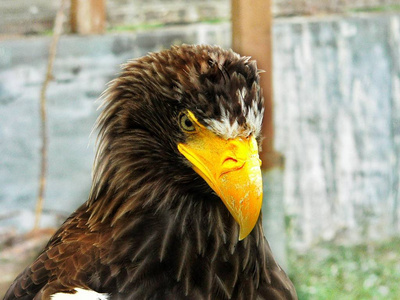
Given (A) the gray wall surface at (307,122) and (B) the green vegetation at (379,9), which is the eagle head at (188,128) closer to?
(A) the gray wall surface at (307,122)

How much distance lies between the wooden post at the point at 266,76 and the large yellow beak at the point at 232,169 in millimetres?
1442

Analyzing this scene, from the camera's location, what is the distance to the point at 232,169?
4.37 ft

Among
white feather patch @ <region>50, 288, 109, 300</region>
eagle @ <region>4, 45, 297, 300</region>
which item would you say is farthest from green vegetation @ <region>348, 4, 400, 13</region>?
white feather patch @ <region>50, 288, 109, 300</region>

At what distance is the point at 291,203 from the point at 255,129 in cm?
321

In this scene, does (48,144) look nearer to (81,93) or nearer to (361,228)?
(81,93)

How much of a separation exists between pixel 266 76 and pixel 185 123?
1.63 m

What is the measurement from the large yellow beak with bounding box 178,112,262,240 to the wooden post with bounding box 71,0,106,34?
9.01ft

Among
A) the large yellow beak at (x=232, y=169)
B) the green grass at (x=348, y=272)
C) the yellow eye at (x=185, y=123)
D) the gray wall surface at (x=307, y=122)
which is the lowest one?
the green grass at (x=348, y=272)

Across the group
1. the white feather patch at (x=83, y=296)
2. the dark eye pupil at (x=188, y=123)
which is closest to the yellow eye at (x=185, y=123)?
the dark eye pupil at (x=188, y=123)

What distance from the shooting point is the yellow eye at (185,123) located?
56.5 inches

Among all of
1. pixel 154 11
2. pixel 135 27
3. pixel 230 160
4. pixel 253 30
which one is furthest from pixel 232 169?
pixel 154 11

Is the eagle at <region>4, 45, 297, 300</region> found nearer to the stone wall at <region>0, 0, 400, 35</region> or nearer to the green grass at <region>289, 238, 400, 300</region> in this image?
the green grass at <region>289, 238, 400, 300</region>

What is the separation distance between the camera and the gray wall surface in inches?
159

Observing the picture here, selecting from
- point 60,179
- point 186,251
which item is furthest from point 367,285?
point 186,251
